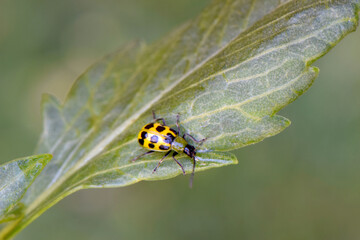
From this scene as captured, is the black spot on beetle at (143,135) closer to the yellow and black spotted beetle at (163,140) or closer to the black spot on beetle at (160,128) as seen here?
the yellow and black spotted beetle at (163,140)

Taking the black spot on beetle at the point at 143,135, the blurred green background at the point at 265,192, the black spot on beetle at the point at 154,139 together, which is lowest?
the blurred green background at the point at 265,192

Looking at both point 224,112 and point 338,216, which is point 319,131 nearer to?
point 338,216

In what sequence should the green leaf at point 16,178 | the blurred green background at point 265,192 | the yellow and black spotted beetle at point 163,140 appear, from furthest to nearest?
the blurred green background at point 265,192 → the yellow and black spotted beetle at point 163,140 → the green leaf at point 16,178

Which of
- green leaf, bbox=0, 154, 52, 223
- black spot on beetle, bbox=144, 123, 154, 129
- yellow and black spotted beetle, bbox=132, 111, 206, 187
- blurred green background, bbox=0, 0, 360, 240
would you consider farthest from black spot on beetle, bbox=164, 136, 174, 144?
blurred green background, bbox=0, 0, 360, 240

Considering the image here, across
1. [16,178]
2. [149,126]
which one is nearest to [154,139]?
[149,126]

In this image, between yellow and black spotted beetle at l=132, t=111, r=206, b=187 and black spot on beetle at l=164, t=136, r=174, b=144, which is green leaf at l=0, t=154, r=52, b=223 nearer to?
yellow and black spotted beetle at l=132, t=111, r=206, b=187

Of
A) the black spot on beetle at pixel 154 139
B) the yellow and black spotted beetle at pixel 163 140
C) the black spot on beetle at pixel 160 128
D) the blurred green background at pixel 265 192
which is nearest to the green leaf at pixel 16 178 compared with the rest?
the yellow and black spotted beetle at pixel 163 140

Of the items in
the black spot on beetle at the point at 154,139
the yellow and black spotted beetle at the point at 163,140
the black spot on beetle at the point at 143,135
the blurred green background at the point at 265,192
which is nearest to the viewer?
the yellow and black spotted beetle at the point at 163,140
